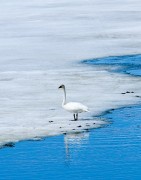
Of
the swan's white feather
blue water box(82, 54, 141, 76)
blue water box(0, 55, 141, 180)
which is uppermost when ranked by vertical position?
blue water box(82, 54, 141, 76)

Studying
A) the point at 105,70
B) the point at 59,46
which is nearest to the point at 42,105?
the point at 105,70

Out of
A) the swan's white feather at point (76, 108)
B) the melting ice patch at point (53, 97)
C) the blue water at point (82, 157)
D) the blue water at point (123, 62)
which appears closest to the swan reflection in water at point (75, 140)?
the blue water at point (82, 157)

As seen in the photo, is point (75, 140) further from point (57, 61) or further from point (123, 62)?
point (57, 61)

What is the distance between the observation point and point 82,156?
1041 centimetres

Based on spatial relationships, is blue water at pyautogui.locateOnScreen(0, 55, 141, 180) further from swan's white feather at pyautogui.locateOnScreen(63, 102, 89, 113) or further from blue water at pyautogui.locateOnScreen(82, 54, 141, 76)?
blue water at pyautogui.locateOnScreen(82, 54, 141, 76)

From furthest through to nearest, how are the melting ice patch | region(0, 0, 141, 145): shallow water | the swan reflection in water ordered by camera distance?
region(0, 0, 141, 145): shallow water
the melting ice patch
the swan reflection in water

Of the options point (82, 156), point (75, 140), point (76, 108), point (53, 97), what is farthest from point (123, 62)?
point (82, 156)

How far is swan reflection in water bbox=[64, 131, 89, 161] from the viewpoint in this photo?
10.9 metres

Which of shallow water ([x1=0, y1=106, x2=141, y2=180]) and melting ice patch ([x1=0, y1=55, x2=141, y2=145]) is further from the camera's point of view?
melting ice patch ([x1=0, y1=55, x2=141, y2=145])

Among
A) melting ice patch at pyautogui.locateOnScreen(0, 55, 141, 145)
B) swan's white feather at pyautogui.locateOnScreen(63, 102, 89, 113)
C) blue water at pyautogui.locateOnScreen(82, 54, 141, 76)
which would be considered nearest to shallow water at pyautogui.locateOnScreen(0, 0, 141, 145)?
melting ice patch at pyautogui.locateOnScreen(0, 55, 141, 145)

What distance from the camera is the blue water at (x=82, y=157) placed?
9555 millimetres

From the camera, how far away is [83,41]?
23.8 m

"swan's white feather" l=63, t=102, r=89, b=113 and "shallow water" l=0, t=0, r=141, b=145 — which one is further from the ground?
"shallow water" l=0, t=0, r=141, b=145

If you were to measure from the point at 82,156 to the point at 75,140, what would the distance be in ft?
2.81
